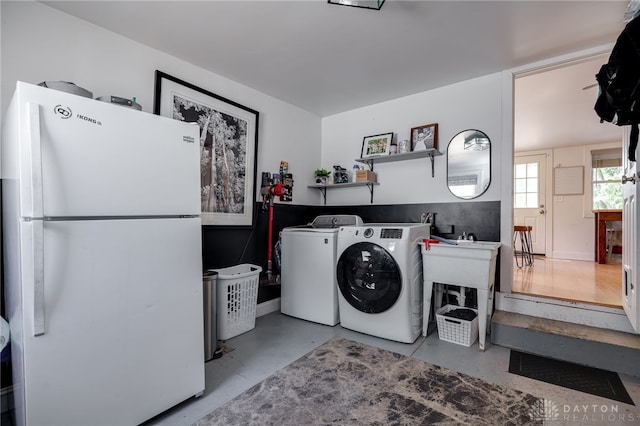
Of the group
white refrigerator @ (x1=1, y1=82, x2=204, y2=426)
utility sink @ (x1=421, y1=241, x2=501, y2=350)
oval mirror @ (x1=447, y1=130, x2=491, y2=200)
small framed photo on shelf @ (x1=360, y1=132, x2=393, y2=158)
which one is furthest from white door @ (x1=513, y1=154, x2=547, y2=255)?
white refrigerator @ (x1=1, y1=82, x2=204, y2=426)

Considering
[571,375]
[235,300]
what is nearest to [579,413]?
[571,375]

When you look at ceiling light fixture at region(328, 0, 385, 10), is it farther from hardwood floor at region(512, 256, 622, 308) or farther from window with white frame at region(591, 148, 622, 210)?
window with white frame at region(591, 148, 622, 210)

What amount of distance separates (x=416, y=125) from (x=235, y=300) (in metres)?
2.51

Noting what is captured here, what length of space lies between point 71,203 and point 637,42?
2.47 meters

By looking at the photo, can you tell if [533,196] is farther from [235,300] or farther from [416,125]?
[235,300]

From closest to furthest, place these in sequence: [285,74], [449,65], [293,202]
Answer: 1. [449,65]
2. [285,74]
3. [293,202]

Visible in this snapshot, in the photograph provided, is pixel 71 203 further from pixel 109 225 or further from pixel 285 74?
pixel 285 74

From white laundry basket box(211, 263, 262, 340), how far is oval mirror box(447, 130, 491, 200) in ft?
6.87

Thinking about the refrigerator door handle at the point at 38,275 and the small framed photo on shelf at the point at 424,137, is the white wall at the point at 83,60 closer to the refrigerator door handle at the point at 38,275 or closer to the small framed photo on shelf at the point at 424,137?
the refrigerator door handle at the point at 38,275

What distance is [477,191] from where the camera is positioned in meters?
2.80

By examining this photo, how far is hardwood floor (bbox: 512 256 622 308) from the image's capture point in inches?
100

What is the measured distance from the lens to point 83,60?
1976 millimetres

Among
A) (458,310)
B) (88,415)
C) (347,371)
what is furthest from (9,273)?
(458,310)

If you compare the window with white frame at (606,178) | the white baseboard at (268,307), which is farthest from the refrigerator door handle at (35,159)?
the window with white frame at (606,178)
